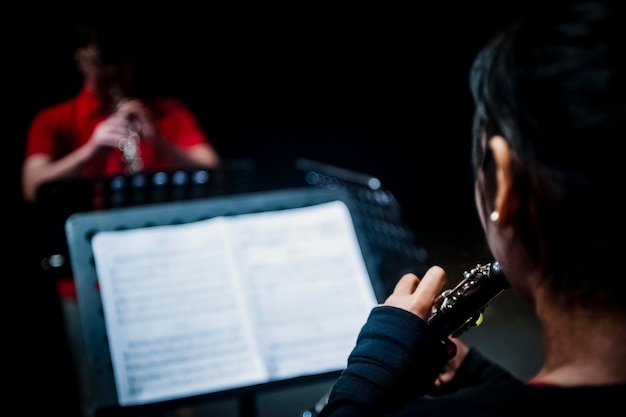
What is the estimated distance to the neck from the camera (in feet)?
2.26

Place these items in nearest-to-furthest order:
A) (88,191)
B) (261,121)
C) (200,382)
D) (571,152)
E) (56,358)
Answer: (571,152), (200,382), (88,191), (56,358), (261,121)

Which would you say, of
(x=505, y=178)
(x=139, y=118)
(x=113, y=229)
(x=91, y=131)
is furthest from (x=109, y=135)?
(x=505, y=178)

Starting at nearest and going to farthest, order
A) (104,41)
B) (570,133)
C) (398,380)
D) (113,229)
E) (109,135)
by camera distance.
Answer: (570,133)
(398,380)
(113,229)
(109,135)
(104,41)

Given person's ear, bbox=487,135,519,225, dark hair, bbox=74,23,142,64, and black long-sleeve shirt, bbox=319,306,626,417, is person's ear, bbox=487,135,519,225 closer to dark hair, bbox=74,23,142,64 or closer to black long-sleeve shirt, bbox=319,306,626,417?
black long-sleeve shirt, bbox=319,306,626,417

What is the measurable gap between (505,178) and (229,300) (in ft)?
2.85

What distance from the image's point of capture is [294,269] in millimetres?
1543

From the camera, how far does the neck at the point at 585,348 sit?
27.1 inches

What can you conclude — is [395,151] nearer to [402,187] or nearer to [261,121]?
[402,187]

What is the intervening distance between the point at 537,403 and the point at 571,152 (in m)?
0.20

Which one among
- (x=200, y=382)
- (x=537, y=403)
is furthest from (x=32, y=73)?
(x=537, y=403)

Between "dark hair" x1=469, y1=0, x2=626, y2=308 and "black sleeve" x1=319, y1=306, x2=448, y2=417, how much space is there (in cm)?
19

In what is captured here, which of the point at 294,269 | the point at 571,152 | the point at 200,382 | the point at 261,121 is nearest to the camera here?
the point at 571,152

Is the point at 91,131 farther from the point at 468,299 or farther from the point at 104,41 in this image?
the point at 468,299

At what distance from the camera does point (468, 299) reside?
35.4 inches
